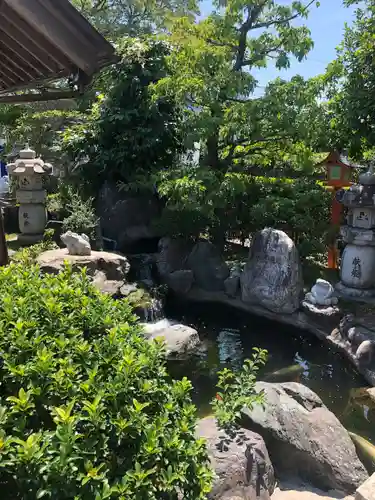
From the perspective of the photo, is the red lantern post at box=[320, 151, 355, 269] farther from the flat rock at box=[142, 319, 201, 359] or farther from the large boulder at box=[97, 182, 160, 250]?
the flat rock at box=[142, 319, 201, 359]

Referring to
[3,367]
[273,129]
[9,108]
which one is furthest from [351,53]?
[9,108]

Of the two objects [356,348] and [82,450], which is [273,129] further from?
[82,450]

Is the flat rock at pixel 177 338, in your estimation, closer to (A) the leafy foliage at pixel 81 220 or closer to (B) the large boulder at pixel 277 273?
(B) the large boulder at pixel 277 273

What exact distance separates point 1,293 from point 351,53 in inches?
332

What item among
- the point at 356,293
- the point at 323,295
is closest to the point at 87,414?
the point at 323,295

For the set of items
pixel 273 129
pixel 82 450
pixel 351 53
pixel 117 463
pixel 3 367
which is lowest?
pixel 117 463

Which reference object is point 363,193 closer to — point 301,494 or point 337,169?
point 337,169

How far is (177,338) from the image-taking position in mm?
7621

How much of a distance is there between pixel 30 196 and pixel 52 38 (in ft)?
26.4

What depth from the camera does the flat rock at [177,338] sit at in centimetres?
738

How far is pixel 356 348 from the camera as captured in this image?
24.4 ft

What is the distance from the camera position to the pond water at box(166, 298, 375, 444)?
6363 millimetres

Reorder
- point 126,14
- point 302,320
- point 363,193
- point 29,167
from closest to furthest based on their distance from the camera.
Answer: point 363,193 < point 302,320 < point 29,167 < point 126,14

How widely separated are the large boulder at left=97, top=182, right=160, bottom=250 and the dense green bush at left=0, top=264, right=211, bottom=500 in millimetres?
8522
